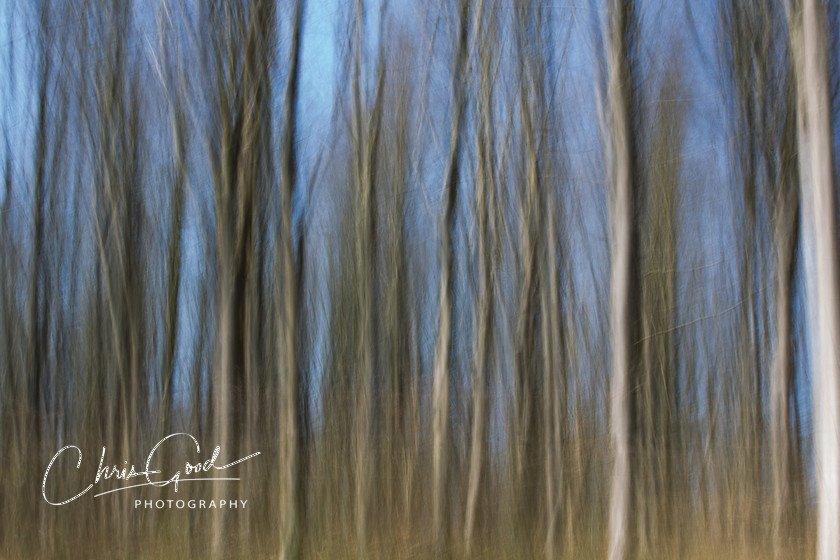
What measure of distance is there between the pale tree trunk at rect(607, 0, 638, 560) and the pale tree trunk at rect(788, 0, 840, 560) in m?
0.78

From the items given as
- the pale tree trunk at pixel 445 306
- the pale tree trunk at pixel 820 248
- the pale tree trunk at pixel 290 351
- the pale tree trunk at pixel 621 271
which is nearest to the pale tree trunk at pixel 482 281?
the pale tree trunk at pixel 445 306

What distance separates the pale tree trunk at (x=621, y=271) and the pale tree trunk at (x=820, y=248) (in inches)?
30.9

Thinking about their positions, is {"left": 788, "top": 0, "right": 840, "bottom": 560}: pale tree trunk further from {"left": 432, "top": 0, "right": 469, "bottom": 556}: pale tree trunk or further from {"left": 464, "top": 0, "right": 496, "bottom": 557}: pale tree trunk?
{"left": 432, "top": 0, "right": 469, "bottom": 556}: pale tree trunk

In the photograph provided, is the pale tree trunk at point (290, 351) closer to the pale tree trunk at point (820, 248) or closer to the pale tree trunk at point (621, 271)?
the pale tree trunk at point (621, 271)

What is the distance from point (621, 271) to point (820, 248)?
88 centimetres

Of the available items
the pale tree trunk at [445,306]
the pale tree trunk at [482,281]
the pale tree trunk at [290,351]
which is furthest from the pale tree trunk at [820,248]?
the pale tree trunk at [290,351]

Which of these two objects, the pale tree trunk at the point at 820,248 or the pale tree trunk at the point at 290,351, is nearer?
the pale tree trunk at the point at 820,248

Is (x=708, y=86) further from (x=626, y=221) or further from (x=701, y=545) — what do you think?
(x=701, y=545)

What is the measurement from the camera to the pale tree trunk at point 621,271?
280 cm

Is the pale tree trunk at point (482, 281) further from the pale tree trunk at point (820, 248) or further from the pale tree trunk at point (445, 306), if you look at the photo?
the pale tree trunk at point (820, 248)

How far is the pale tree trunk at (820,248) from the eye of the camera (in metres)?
2.71

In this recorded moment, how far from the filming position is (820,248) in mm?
2764

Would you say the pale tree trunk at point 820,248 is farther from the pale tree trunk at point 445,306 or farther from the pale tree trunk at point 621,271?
the pale tree trunk at point 445,306

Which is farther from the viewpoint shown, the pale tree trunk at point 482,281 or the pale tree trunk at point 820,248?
the pale tree trunk at point 482,281
